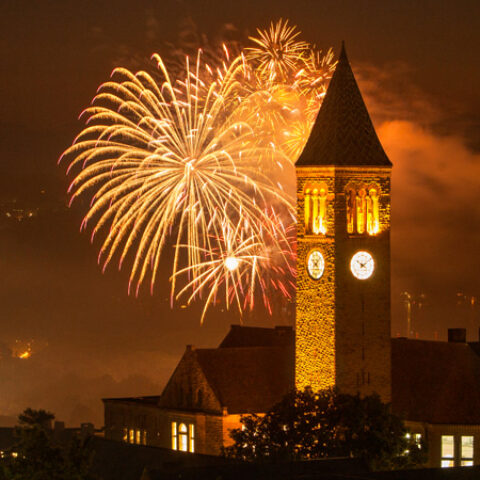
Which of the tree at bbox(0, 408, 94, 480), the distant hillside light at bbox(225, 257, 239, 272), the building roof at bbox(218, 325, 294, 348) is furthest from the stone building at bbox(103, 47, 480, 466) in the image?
the tree at bbox(0, 408, 94, 480)

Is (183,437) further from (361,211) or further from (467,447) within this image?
(361,211)

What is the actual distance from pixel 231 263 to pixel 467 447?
1684 cm

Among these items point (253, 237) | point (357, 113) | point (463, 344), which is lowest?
point (463, 344)

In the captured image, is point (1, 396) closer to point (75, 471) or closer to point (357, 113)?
point (357, 113)

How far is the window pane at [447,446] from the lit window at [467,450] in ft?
2.12

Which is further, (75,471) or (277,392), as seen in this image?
(277,392)

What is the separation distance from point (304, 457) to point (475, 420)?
41.2 ft

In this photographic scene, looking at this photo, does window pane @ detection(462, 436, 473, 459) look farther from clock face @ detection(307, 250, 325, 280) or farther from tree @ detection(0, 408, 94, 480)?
tree @ detection(0, 408, 94, 480)

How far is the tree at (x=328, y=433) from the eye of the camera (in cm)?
8131

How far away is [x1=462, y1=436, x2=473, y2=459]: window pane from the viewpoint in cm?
8900

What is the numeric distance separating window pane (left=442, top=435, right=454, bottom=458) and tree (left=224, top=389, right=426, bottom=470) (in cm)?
406

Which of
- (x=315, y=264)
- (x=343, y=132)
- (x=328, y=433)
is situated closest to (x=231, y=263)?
(x=315, y=264)

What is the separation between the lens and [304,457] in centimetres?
8219

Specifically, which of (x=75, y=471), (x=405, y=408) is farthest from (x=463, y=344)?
(x=75, y=471)
